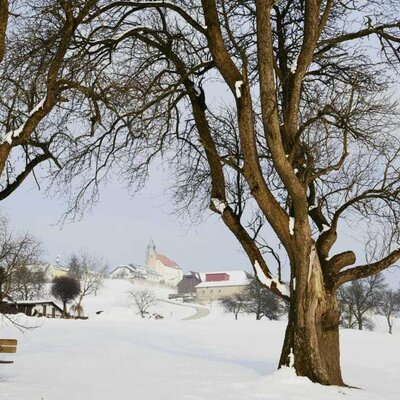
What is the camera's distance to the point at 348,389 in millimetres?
9141

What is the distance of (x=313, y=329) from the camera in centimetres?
952

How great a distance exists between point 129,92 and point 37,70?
1905 millimetres

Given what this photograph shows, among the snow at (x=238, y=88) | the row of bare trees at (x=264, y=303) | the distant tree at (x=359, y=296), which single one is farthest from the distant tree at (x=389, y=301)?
the snow at (x=238, y=88)

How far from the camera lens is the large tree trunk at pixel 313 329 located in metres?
9.40

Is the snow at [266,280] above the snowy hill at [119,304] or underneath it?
above

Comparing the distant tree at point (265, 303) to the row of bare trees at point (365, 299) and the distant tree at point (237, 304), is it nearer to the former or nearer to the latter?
the distant tree at point (237, 304)

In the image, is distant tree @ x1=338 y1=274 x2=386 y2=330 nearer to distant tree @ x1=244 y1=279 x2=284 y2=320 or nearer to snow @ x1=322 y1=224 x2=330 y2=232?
distant tree @ x1=244 y1=279 x2=284 y2=320

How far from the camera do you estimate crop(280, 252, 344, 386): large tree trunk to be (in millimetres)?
9398

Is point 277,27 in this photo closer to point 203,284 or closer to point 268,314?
point 268,314

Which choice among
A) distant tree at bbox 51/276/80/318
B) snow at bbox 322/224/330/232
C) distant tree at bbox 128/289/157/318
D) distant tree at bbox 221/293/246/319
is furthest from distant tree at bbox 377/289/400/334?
snow at bbox 322/224/330/232

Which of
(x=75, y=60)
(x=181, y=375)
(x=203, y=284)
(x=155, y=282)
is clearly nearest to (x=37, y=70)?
(x=75, y=60)

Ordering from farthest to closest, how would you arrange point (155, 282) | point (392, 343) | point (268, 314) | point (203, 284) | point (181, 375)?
point (155, 282), point (203, 284), point (268, 314), point (392, 343), point (181, 375)

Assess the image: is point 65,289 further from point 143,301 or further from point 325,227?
point 325,227

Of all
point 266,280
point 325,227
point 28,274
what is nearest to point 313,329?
point 266,280
